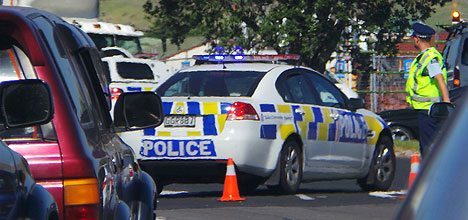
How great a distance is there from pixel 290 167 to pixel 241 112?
904 millimetres

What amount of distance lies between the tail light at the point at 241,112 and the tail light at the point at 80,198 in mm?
6660

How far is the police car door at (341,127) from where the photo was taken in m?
11.7

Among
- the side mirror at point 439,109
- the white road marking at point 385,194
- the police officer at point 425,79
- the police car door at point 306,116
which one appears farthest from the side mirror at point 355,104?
the side mirror at point 439,109

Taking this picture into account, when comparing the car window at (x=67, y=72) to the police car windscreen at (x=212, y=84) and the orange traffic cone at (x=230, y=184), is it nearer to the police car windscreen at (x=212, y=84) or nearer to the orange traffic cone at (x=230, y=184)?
the orange traffic cone at (x=230, y=184)

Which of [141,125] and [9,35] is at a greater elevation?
[9,35]

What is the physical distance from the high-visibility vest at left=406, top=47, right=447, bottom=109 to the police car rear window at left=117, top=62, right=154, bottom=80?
562 inches

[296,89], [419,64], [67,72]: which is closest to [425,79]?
[419,64]

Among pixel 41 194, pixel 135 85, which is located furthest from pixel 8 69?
pixel 135 85

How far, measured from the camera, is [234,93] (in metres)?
10.9

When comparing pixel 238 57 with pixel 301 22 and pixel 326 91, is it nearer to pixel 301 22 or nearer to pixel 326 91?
pixel 326 91

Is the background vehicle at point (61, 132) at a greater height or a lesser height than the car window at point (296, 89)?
greater

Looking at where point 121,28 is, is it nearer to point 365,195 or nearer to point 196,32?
point 196,32

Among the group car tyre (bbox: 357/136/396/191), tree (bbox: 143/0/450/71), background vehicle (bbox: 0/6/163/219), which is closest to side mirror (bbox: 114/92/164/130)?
background vehicle (bbox: 0/6/163/219)

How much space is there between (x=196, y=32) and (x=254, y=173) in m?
23.9
